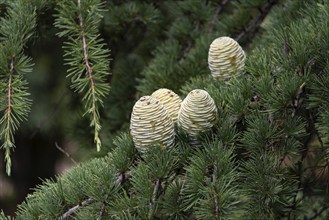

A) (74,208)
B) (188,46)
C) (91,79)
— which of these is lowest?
(188,46)

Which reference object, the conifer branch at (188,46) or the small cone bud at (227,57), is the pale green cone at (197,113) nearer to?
the small cone bud at (227,57)

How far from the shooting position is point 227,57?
3.62ft

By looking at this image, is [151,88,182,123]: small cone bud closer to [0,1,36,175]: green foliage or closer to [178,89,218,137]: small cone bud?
[178,89,218,137]: small cone bud

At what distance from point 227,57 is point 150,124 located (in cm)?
26

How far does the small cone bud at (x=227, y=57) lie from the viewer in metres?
1.10

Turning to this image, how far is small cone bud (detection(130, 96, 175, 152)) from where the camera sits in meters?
0.92

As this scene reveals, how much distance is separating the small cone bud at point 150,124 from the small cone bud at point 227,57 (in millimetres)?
223

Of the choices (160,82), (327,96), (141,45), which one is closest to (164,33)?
(141,45)

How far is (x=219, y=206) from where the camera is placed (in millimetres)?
807

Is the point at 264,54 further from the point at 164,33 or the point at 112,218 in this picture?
the point at 164,33

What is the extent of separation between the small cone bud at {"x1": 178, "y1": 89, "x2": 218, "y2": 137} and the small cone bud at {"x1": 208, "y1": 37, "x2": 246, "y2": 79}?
0.60ft

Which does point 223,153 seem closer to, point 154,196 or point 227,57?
point 154,196

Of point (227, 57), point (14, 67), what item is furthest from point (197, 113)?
point (14, 67)

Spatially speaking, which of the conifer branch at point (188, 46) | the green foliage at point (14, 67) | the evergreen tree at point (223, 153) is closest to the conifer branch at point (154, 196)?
the evergreen tree at point (223, 153)
